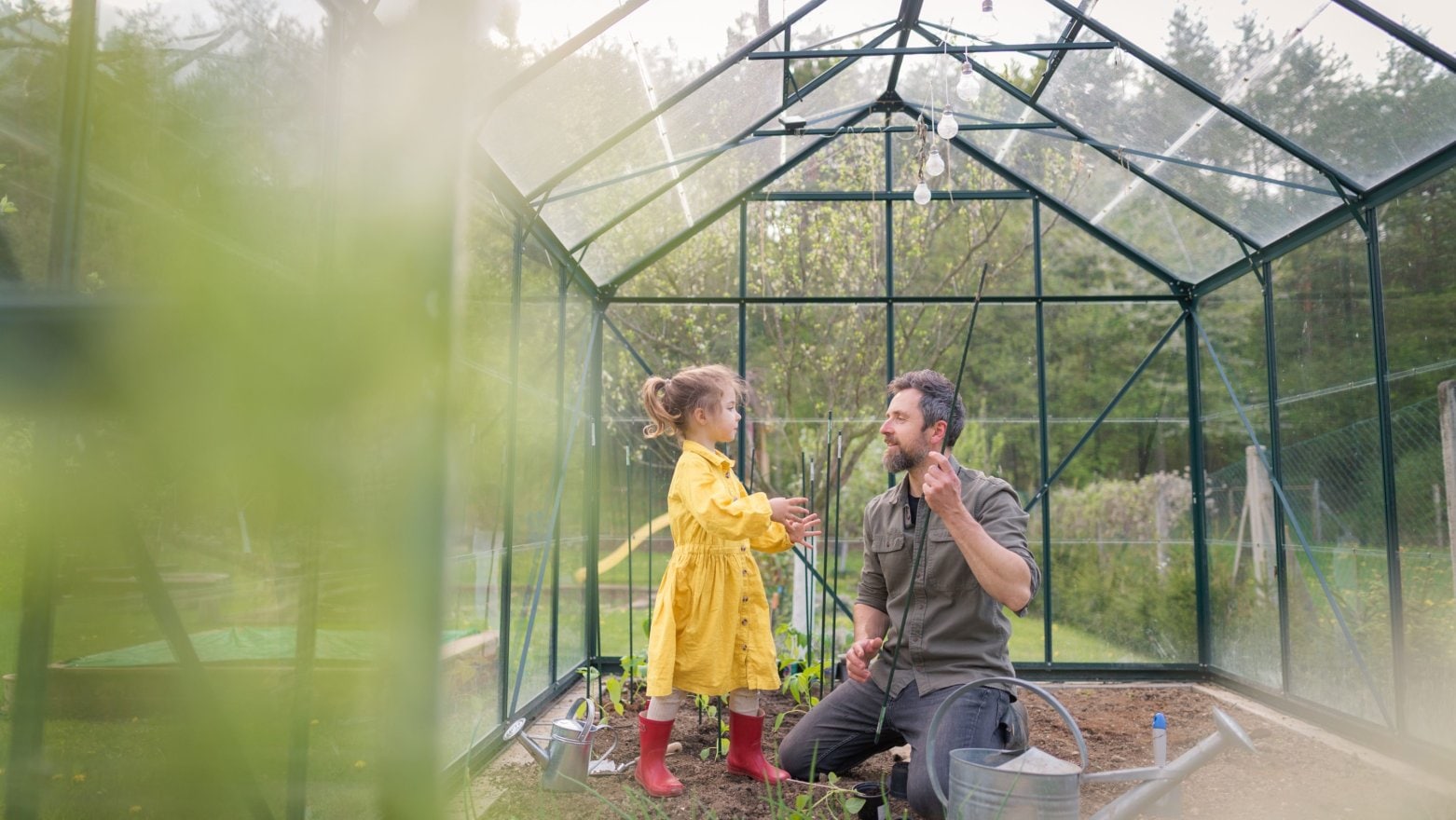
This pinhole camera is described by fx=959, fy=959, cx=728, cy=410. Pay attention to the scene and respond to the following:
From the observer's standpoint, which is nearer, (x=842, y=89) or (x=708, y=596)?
(x=708, y=596)

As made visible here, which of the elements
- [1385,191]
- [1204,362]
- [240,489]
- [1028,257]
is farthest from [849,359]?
[240,489]

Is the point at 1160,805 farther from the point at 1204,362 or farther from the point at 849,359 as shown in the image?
the point at 849,359

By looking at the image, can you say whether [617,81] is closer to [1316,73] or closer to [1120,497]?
[1316,73]

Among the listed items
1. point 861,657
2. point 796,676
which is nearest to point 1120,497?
point 796,676

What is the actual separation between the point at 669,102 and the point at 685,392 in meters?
1.60

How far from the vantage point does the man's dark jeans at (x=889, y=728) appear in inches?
93.4

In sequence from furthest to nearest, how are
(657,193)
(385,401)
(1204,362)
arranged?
(1204,362), (657,193), (385,401)

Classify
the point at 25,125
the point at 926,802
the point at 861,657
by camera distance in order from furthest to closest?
1. the point at 861,657
2. the point at 926,802
3. the point at 25,125

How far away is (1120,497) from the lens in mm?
5469

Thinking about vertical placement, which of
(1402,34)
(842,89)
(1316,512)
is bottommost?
(1316,512)

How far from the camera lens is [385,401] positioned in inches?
7.1

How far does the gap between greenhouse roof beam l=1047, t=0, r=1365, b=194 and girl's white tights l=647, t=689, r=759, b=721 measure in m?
2.99

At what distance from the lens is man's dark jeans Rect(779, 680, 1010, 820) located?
7.78 ft

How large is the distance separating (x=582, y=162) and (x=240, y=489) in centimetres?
399
